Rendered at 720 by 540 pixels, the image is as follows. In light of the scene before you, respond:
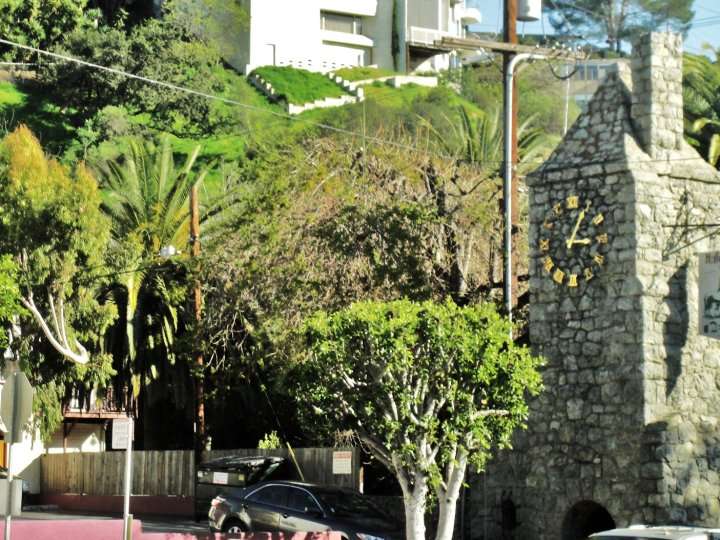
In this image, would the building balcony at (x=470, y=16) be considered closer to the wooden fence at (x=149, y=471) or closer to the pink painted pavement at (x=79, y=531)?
the wooden fence at (x=149, y=471)

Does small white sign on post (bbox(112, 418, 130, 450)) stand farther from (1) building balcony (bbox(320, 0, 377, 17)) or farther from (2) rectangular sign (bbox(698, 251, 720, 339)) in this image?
(1) building balcony (bbox(320, 0, 377, 17))

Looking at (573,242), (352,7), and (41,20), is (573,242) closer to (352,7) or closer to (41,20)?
(41,20)

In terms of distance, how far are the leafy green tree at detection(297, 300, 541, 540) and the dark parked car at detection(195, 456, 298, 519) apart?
7.32 m

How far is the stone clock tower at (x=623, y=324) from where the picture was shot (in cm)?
2408

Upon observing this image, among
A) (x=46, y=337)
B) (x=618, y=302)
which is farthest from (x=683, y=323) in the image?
(x=46, y=337)

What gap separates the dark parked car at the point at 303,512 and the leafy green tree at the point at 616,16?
358ft

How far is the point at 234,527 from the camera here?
24.7m

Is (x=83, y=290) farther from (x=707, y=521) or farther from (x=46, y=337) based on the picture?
(x=707, y=521)

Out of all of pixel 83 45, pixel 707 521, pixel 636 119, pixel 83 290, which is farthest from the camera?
pixel 83 45

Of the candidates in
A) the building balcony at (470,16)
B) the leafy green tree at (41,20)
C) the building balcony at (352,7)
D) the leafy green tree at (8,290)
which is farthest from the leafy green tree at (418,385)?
the building balcony at (470,16)

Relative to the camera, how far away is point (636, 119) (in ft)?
83.6

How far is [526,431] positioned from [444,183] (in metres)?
7.29

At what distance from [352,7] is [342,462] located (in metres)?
97.2

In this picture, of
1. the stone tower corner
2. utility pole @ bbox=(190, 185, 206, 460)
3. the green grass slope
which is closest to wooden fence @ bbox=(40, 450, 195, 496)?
utility pole @ bbox=(190, 185, 206, 460)
